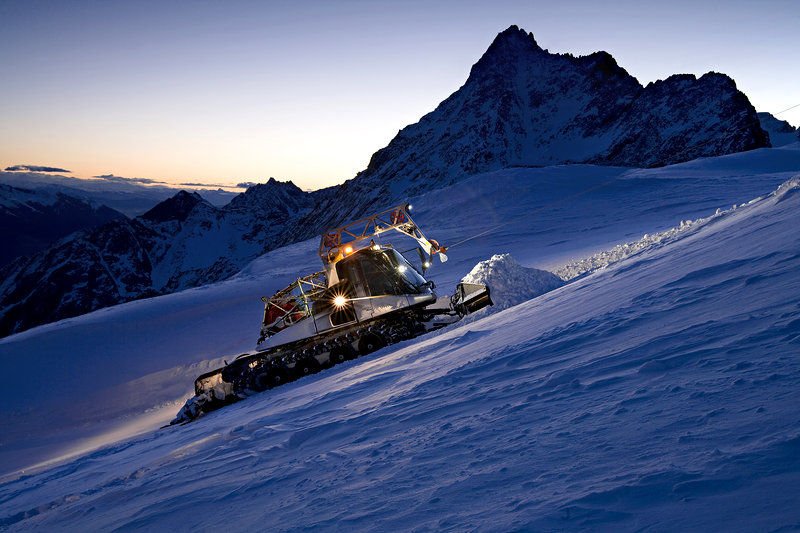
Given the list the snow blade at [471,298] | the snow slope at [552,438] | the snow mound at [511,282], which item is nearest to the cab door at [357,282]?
the snow blade at [471,298]

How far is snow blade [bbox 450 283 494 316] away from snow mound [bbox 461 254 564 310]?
362mm

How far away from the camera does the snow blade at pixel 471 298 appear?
40.5 ft

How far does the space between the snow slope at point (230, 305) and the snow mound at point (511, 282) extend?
618cm

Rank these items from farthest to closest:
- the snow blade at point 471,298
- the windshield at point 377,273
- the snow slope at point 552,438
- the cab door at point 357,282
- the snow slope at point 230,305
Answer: the snow slope at point 230,305
the windshield at point 377,273
the cab door at point 357,282
the snow blade at point 471,298
the snow slope at point 552,438

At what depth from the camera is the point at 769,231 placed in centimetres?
722

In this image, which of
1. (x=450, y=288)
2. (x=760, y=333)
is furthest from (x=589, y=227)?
(x=760, y=333)

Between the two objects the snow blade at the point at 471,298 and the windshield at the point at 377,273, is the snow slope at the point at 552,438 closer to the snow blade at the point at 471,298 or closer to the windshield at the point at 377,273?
the snow blade at the point at 471,298

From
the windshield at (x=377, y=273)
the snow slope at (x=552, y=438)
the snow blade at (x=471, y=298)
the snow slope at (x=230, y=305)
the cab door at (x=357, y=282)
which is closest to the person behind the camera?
the snow slope at (x=552, y=438)

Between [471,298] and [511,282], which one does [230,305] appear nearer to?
[471,298]

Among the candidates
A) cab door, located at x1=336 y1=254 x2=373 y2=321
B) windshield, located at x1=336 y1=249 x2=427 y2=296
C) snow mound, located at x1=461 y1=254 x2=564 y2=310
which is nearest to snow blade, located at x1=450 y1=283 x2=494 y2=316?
snow mound, located at x1=461 y1=254 x2=564 y2=310

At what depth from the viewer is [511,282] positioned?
1288cm

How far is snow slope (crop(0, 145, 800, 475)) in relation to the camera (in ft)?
49.0

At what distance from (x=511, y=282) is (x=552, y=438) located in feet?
30.7

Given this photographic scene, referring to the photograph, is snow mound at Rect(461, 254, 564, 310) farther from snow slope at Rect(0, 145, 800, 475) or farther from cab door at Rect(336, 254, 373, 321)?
snow slope at Rect(0, 145, 800, 475)
